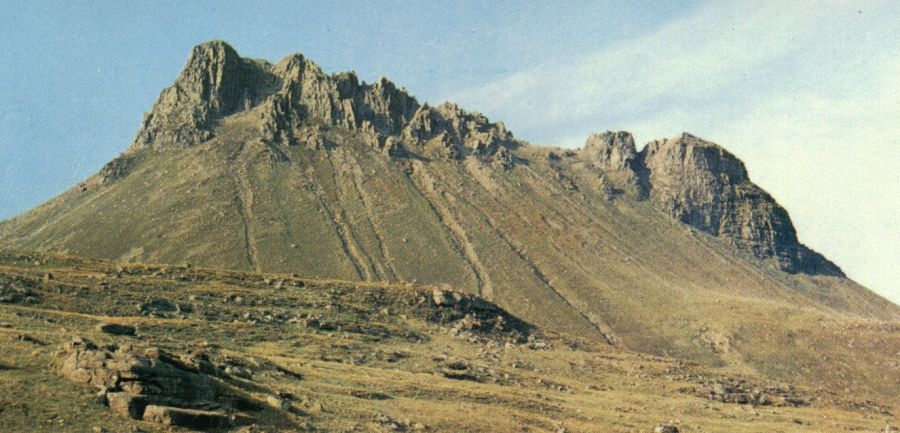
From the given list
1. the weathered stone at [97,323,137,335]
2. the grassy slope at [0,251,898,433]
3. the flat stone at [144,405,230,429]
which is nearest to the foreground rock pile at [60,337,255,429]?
the flat stone at [144,405,230,429]

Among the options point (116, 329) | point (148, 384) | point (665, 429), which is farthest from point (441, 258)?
point (148, 384)

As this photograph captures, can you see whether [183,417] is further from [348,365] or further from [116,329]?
[348,365]

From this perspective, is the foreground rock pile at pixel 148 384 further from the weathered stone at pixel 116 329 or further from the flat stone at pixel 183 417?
the weathered stone at pixel 116 329

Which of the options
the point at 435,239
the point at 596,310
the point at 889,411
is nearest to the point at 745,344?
the point at 596,310

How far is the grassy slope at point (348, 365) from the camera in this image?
39344mm

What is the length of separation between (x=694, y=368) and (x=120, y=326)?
7702 cm

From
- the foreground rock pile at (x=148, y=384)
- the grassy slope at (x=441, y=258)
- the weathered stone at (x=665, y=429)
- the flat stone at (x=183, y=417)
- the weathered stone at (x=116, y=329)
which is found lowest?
the weathered stone at (x=665, y=429)

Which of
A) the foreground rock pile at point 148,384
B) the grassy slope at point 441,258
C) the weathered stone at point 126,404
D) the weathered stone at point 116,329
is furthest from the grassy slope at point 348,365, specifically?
the grassy slope at point 441,258

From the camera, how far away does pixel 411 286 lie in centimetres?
9825

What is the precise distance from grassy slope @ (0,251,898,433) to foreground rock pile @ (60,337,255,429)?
71cm

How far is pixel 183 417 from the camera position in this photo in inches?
1347

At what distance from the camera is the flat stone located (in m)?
33.7

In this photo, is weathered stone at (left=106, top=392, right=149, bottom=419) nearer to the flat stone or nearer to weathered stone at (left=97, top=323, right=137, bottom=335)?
the flat stone

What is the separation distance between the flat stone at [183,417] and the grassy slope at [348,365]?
574 millimetres
